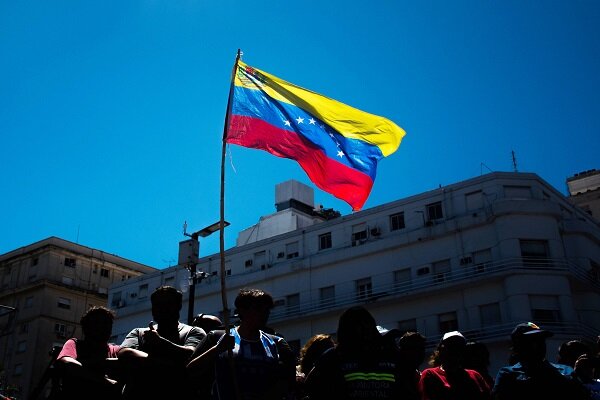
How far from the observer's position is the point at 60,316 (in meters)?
53.1

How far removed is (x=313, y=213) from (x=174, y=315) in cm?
4711

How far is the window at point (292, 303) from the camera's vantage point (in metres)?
39.7

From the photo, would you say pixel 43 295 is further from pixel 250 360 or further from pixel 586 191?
pixel 250 360

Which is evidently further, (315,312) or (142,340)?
(315,312)

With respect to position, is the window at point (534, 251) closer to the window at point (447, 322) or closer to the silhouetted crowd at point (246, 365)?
the window at point (447, 322)

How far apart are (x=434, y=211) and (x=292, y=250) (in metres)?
10.3

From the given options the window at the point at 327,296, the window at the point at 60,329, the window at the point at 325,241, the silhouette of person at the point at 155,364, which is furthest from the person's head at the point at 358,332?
the window at the point at 60,329

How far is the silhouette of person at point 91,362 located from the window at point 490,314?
2951 cm

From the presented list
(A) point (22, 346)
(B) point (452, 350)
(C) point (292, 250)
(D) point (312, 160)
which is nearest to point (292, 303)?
(C) point (292, 250)

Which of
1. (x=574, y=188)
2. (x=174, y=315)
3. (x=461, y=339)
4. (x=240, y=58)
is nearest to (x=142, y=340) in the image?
(x=174, y=315)

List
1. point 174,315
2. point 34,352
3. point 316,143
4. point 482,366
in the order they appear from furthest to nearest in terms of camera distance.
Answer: point 34,352 < point 316,143 < point 482,366 < point 174,315

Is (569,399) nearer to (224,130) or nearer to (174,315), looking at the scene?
(174,315)

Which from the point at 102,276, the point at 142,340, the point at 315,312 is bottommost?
the point at 142,340

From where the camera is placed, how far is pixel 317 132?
795cm
